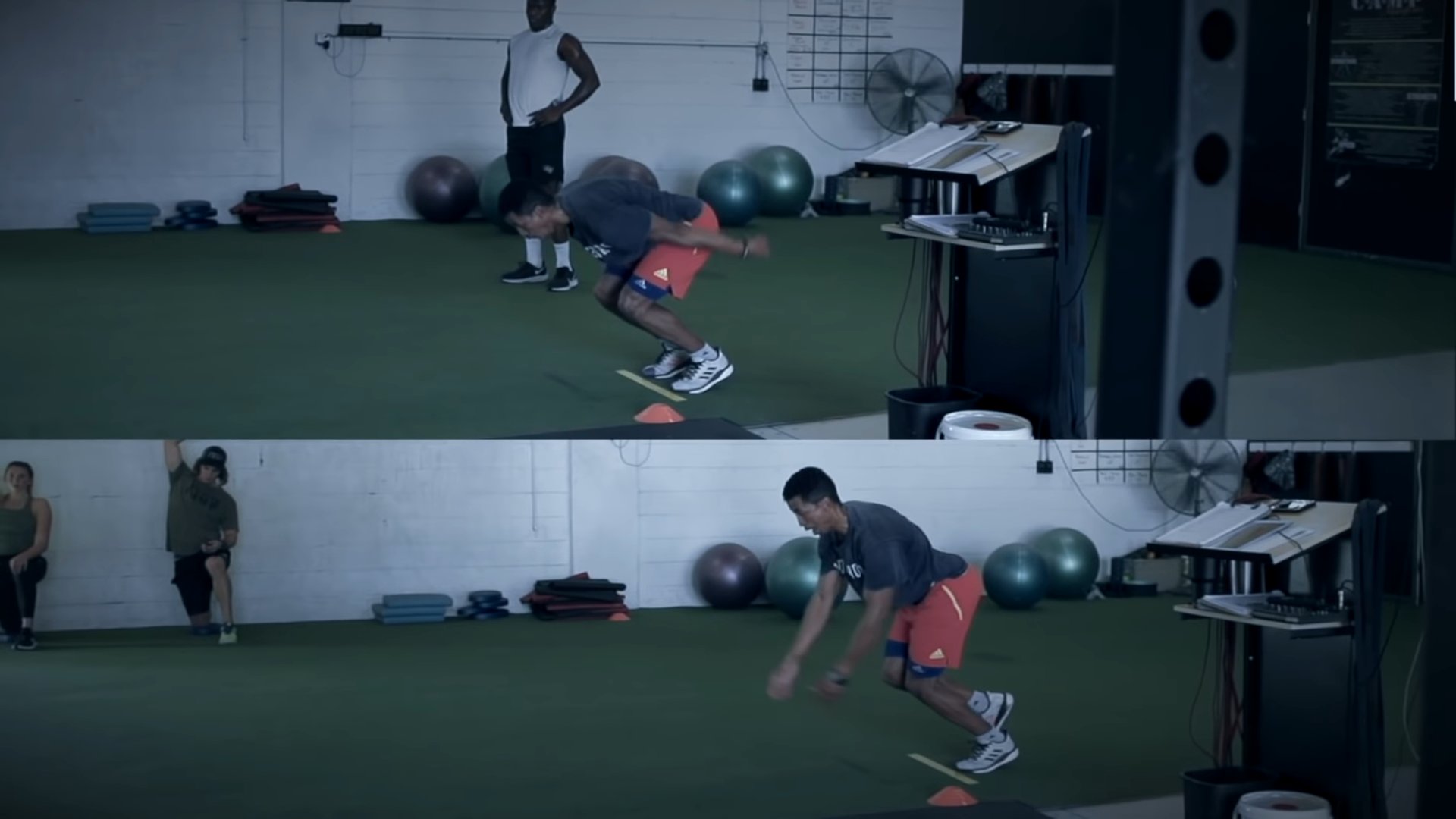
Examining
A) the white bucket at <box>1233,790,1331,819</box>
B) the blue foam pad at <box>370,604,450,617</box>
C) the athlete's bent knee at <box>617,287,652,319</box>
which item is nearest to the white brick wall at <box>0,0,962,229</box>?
the athlete's bent knee at <box>617,287,652,319</box>

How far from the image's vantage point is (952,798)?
3844 mm

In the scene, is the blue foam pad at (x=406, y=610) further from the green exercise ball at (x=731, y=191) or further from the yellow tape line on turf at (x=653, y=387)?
the green exercise ball at (x=731, y=191)

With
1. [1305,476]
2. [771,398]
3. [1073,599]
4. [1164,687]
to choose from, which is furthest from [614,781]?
[1305,476]

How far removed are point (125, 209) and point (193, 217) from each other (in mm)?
469

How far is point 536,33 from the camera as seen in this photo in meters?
1.17

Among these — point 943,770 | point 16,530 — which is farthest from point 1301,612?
point 16,530

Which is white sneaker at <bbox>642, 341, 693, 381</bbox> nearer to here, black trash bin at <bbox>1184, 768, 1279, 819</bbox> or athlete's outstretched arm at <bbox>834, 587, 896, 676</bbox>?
athlete's outstretched arm at <bbox>834, 587, 896, 676</bbox>

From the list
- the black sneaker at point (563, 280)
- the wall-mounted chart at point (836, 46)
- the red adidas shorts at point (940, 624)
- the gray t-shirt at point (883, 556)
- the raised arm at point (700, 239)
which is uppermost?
the wall-mounted chart at point (836, 46)

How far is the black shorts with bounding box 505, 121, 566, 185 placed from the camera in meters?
2.30

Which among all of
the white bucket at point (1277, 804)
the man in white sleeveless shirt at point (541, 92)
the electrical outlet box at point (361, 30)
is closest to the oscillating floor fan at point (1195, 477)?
the white bucket at point (1277, 804)

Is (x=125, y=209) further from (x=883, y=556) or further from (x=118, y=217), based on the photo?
(x=883, y=556)

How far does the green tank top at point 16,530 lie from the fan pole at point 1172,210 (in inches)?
209

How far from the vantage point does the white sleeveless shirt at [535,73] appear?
127 centimetres

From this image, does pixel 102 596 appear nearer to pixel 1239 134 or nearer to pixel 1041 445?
pixel 1041 445
